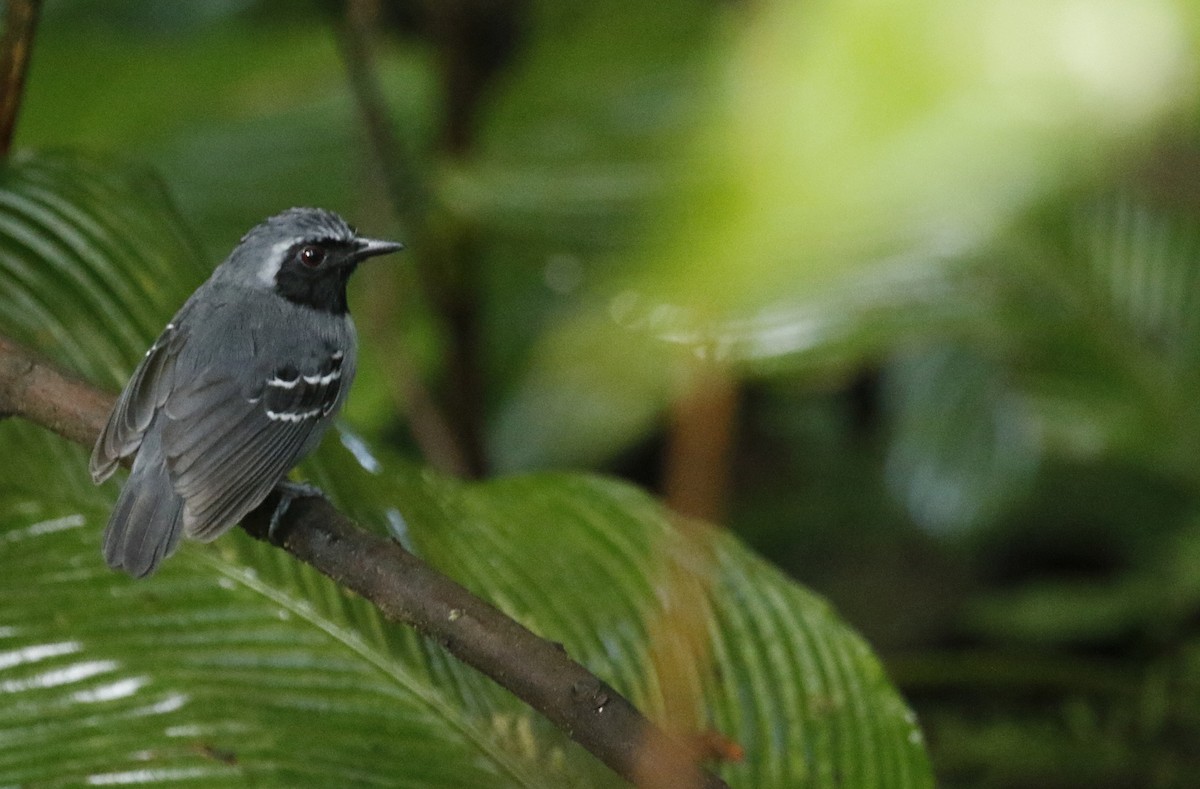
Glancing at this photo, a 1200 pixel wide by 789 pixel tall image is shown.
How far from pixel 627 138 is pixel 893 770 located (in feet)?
6.41

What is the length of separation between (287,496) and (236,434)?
29 centimetres

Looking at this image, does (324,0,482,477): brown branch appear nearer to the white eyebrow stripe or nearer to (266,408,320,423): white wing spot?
the white eyebrow stripe

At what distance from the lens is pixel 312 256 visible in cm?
231

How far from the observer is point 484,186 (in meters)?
2.93

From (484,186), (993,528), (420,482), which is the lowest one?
(993,528)

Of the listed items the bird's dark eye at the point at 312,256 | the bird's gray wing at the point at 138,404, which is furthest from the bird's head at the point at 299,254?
the bird's gray wing at the point at 138,404

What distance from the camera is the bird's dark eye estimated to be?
231 centimetres

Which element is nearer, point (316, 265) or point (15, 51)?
point (15, 51)

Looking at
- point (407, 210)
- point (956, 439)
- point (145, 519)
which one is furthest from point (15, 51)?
point (956, 439)

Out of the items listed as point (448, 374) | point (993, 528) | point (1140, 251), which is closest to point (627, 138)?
point (448, 374)

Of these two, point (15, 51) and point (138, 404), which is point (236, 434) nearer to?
point (138, 404)

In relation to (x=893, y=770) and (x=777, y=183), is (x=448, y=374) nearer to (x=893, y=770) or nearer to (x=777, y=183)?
(x=893, y=770)

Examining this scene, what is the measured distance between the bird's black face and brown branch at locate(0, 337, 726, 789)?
72 cm

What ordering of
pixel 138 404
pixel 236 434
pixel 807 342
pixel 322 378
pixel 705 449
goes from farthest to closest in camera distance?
pixel 807 342 → pixel 322 378 → pixel 236 434 → pixel 138 404 → pixel 705 449
